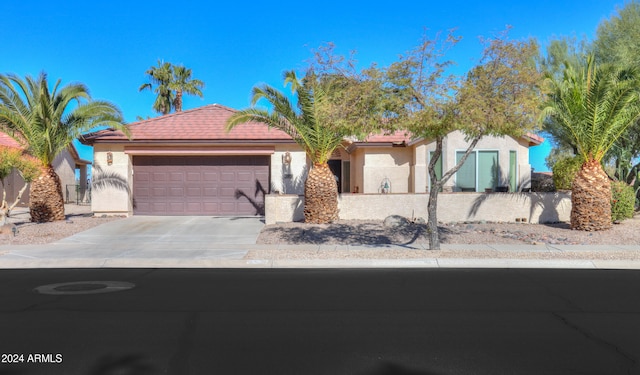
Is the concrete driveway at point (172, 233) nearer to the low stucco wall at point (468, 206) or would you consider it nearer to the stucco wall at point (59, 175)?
the low stucco wall at point (468, 206)

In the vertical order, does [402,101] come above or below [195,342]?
above

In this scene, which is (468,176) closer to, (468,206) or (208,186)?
(468,206)

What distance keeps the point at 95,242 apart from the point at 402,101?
9330 millimetres

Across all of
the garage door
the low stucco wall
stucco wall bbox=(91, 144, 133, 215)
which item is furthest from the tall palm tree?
stucco wall bbox=(91, 144, 133, 215)

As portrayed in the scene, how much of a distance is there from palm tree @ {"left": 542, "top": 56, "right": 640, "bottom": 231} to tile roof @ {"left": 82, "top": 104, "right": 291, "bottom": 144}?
31.7ft

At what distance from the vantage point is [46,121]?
53.1ft

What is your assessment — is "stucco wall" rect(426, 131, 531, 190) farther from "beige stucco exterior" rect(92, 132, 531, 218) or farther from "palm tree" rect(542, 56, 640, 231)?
"palm tree" rect(542, 56, 640, 231)

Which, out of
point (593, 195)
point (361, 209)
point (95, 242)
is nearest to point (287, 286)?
point (95, 242)

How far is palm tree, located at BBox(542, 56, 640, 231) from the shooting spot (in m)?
13.7

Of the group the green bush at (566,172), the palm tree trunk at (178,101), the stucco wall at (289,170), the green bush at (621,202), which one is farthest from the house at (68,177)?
the green bush at (621,202)

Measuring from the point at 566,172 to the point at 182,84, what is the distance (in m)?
29.5

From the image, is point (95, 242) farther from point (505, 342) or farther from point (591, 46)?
point (591, 46)

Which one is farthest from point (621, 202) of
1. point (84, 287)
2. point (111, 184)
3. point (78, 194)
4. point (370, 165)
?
point (78, 194)

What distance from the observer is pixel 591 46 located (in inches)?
764
